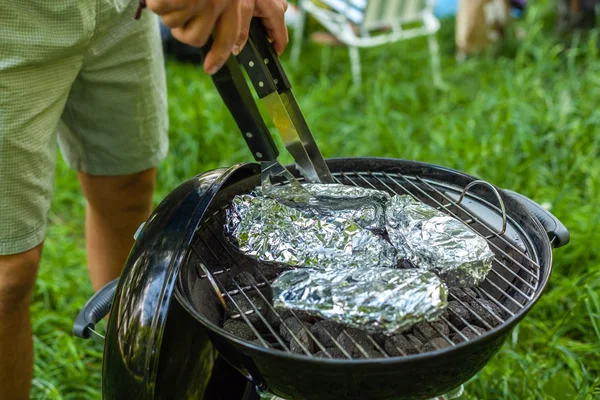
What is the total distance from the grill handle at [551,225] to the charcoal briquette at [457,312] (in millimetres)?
295

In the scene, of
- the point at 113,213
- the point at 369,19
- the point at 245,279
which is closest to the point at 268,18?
the point at 245,279

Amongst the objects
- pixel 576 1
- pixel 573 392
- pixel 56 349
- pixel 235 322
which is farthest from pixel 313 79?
pixel 235 322

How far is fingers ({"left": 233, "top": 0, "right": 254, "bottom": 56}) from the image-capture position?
1244 millimetres

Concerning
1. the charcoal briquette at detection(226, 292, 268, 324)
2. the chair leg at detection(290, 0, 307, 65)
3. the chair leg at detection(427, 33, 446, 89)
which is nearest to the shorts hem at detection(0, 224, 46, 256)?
the charcoal briquette at detection(226, 292, 268, 324)

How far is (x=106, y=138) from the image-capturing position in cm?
197

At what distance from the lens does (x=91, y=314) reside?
1495mm

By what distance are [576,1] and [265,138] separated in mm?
4502

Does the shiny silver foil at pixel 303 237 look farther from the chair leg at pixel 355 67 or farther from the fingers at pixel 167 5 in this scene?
the chair leg at pixel 355 67

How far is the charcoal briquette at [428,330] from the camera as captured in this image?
4.14 feet

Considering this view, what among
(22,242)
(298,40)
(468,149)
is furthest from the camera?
(298,40)

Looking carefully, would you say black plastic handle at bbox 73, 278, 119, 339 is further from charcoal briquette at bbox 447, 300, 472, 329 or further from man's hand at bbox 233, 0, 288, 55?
charcoal briquette at bbox 447, 300, 472, 329

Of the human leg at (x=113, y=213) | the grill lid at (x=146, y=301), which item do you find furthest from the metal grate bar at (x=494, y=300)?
the human leg at (x=113, y=213)

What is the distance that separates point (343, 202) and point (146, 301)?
509 millimetres

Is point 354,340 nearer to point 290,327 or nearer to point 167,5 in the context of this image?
point 290,327
